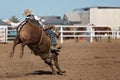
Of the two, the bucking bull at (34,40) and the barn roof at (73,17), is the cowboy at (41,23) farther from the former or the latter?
the barn roof at (73,17)

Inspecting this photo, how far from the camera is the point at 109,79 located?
1005 cm

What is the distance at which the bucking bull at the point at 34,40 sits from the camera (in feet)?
33.3

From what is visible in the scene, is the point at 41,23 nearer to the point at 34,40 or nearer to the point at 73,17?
the point at 34,40

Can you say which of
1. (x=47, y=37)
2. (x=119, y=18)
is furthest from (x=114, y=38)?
(x=47, y=37)

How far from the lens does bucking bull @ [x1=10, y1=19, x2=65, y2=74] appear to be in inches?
399

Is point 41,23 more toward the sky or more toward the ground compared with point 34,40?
more toward the sky

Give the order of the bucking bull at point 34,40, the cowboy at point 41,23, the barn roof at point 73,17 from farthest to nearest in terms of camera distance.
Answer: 1. the barn roof at point 73,17
2. the cowboy at point 41,23
3. the bucking bull at point 34,40

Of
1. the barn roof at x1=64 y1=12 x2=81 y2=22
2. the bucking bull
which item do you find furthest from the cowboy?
the barn roof at x1=64 y1=12 x2=81 y2=22

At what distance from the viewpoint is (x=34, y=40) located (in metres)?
10.4

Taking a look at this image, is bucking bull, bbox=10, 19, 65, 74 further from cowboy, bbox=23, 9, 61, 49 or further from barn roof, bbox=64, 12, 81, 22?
barn roof, bbox=64, 12, 81, 22

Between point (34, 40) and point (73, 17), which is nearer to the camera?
point (34, 40)

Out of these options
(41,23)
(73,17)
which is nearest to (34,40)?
(41,23)

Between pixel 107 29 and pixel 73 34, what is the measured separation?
2.63 metres

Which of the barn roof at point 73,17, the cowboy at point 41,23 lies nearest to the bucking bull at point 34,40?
the cowboy at point 41,23
